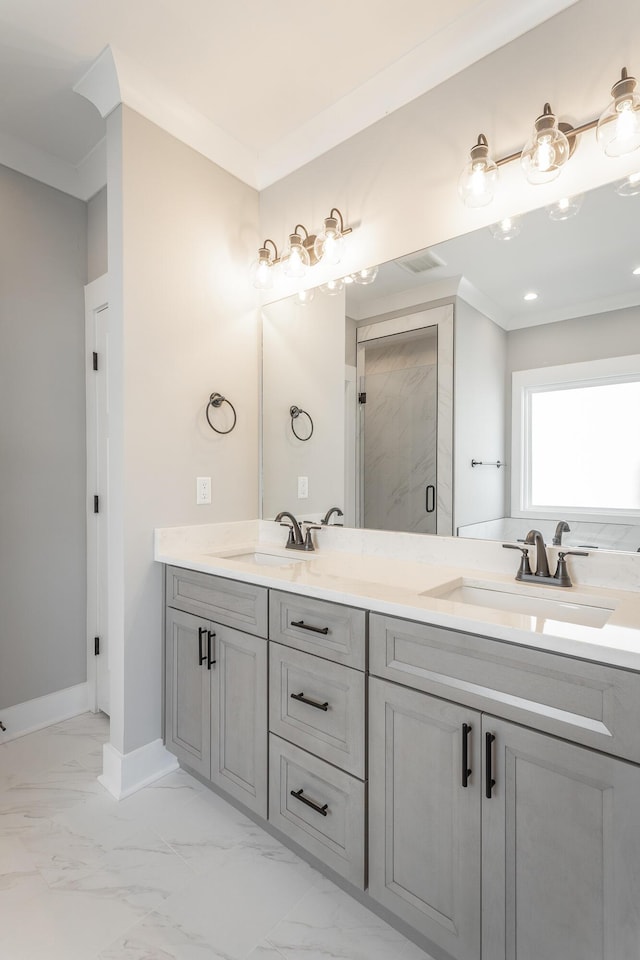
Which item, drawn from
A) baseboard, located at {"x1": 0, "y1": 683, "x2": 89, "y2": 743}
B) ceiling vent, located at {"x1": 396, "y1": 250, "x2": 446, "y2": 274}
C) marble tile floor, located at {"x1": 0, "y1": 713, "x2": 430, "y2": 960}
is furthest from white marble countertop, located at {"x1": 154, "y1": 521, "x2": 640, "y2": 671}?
baseboard, located at {"x1": 0, "y1": 683, "x2": 89, "y2": 743}

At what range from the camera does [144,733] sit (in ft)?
6.41

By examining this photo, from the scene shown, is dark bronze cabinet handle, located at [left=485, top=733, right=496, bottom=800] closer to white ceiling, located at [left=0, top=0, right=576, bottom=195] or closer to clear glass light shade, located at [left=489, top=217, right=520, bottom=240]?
clear glass light shade, located at [left=489, top=217, right=520, bottom=240]

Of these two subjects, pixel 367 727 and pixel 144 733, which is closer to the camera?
pixel 367 727

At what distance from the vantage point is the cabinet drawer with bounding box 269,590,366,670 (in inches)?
51.8

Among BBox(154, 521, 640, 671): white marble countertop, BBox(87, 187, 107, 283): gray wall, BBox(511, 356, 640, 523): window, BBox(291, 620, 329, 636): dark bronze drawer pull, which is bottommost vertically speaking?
BBox(291, 620, 329, 636): dark bronze drawer pull

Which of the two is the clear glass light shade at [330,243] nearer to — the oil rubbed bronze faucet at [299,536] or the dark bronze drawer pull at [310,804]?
the oil rubbed bronze faucet at [299,536]

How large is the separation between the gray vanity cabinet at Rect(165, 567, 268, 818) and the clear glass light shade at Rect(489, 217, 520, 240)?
4.64 ft

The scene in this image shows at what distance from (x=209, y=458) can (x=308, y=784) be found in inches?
52.7

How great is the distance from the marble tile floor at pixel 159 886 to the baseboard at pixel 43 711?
0.39 m

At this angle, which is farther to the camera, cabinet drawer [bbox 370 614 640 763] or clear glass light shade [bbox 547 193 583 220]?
clear glass light shade [bbox 547 193 583 220]

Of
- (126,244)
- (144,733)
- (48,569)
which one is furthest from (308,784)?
(126,244)

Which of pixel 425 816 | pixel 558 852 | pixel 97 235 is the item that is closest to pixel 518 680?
pixel 558 852

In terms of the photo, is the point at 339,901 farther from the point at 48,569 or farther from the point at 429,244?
the point at 429,244

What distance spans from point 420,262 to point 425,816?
5.75ft
